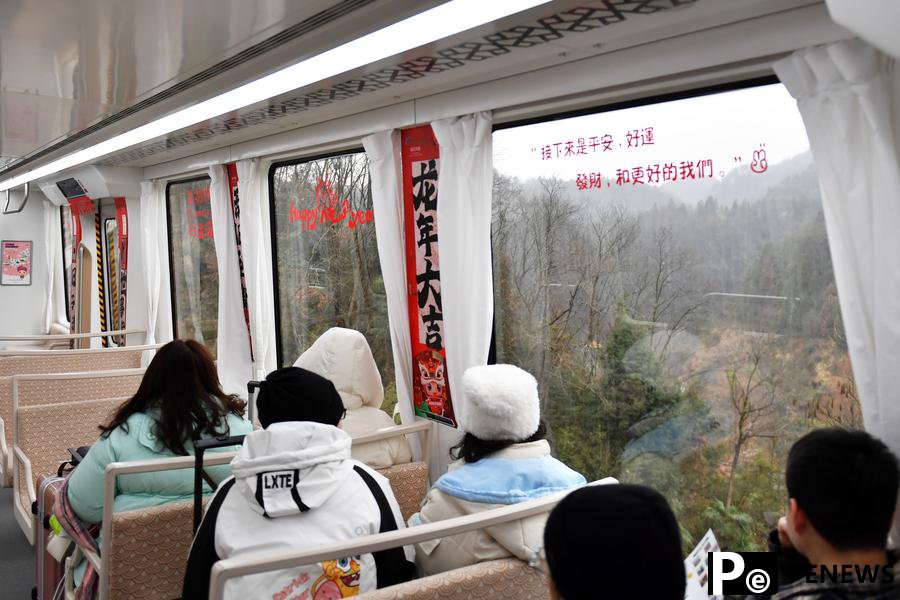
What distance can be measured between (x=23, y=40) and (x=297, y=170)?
8.08 feet

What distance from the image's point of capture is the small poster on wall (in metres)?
9.42

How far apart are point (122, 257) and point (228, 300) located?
2564 millimetres

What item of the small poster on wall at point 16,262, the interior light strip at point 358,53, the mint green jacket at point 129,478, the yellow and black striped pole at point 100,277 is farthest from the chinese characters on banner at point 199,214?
the small poster on wall at point 16,262

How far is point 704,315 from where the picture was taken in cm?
266

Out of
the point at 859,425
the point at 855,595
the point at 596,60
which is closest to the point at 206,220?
the point at 596,60

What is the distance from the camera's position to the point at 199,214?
641 centimetres

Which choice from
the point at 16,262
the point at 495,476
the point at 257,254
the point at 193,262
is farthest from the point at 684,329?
the point at 16,262

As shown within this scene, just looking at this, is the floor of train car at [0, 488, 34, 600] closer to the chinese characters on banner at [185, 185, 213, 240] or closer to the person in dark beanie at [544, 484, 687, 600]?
the chinese characters on banner at [185, 185, 213, 240]

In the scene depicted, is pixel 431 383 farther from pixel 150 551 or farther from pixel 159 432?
pixel 150 551

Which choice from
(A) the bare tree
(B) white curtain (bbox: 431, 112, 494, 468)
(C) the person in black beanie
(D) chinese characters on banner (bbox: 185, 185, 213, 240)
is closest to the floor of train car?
(D) chinese characters on banner (bbox: 185, 185, 213, 240)

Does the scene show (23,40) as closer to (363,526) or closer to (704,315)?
(363,526)

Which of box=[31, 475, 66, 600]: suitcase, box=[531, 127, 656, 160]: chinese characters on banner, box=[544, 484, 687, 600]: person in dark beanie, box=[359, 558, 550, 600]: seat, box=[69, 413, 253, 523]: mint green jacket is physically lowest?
box=[31, 475, 66, 600]: suitcase

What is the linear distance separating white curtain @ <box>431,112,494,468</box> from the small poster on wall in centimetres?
818

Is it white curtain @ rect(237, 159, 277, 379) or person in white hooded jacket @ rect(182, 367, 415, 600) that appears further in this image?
white curtain @ rect(237, 159, 277, 379)
